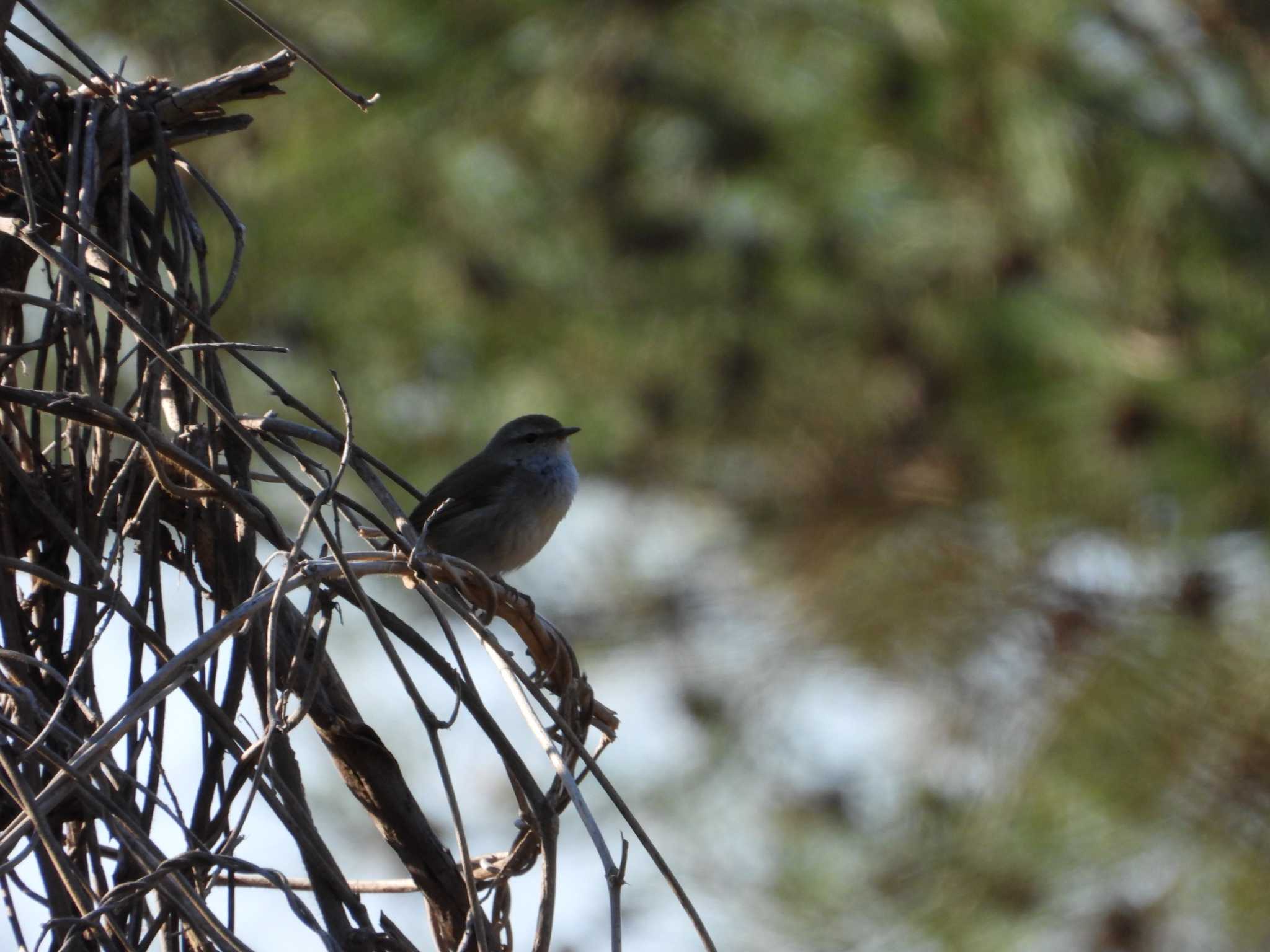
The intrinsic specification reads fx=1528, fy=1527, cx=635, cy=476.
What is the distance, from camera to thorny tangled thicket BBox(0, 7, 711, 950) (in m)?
1.66

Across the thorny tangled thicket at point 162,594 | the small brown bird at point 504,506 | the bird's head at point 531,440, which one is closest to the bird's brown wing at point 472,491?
the small brown bird at point 504,506

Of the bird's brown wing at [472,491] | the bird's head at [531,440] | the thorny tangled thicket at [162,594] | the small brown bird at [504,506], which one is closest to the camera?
the thorny tangled thicket at [162,594]

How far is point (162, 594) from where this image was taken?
1.97m

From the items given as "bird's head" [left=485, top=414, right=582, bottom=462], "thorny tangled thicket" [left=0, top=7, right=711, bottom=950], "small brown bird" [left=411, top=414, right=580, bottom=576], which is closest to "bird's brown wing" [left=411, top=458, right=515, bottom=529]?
"small brown bird" [left=411, top=414, right=580, bottom=576]

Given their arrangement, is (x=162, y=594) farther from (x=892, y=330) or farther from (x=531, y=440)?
(x=892, y=330)

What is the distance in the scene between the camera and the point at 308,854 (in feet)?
5.43

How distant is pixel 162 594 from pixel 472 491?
3.13m

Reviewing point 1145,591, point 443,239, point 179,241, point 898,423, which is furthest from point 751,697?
point 179,241

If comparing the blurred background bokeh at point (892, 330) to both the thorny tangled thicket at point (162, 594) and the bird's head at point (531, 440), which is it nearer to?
the bird's head at point (531, 440)

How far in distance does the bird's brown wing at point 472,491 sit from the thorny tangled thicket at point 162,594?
2803 millimetres

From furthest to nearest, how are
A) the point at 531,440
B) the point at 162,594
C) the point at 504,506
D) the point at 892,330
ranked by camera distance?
the point at 892,330 < the point at 531,440 < the point at 504,506 < the point at 162,594

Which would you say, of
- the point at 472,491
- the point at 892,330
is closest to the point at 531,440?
the point at 472,491

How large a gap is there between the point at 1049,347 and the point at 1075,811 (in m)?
2.18

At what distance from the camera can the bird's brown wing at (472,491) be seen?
16.6 ft
